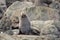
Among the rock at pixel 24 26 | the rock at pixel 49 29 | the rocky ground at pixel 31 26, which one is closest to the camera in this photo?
the rocky ground at pixel 31 26

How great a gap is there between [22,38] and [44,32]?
281 centimetres

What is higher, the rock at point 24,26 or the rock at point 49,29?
the rock at point 24,26

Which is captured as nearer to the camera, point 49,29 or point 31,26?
point 49,29

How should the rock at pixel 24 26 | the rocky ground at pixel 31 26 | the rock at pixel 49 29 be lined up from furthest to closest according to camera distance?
1. the rock at pixel 49 29
2. the rock at pixel 24 26
3. the rocky ground at pixel 31 26

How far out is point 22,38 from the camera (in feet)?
32.6

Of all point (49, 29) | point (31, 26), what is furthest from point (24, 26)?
point (49, 29)

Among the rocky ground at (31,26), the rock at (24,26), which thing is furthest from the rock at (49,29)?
the rock at (24,26)

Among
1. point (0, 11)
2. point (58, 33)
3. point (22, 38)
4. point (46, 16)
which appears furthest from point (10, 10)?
point (22, 38)

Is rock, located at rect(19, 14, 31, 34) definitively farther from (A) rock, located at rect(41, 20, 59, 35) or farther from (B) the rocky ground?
(A) rock, located at rect(41, 20, 59, 35)

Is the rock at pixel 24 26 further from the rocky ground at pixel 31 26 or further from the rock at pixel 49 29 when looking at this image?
the rock at pixel 49 29

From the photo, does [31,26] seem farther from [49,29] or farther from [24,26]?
[49,29]

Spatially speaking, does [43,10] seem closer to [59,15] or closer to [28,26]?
[59,15]

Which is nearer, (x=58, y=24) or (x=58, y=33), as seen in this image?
(x=58, y=33)

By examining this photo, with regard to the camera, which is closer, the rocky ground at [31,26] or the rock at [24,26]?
the rocky ground at [31,26]
